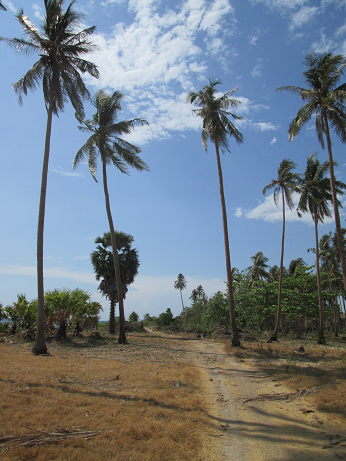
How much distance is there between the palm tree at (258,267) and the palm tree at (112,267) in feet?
78.9

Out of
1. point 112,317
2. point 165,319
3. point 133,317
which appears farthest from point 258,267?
point 133,317

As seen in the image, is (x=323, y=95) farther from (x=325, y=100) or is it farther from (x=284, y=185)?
(x=284, y=185)

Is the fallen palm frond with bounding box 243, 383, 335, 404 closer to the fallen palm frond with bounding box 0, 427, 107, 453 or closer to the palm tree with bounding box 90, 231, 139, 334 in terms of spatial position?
the fallen palm frond with bounding box 0, 427, 107, 453

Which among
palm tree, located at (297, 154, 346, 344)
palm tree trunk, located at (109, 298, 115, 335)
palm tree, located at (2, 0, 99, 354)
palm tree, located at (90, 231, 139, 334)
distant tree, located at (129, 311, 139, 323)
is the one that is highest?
palm tree, located at (2, 0, 99, 354)

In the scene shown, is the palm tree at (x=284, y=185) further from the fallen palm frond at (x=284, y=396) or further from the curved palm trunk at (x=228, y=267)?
the fallen palm frond at (x=284, y=396)

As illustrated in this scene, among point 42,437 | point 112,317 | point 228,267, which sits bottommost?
point 112,317

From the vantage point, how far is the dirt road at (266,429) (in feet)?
14.6

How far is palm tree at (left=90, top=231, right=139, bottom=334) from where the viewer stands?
29.4 m

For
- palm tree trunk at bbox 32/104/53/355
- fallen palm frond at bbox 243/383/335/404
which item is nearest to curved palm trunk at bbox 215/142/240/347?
fallen palm frond at bbox 243/383/335/404

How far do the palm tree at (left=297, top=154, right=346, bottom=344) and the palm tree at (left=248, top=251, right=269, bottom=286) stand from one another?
22504 millimetres

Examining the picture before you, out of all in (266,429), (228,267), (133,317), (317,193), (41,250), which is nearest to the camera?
(266,429)

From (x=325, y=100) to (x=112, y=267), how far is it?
2346 cm

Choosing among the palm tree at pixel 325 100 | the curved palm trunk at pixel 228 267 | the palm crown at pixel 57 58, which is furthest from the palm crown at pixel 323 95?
the palm crown at pixel 57 58

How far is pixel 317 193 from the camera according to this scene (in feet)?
77.5
